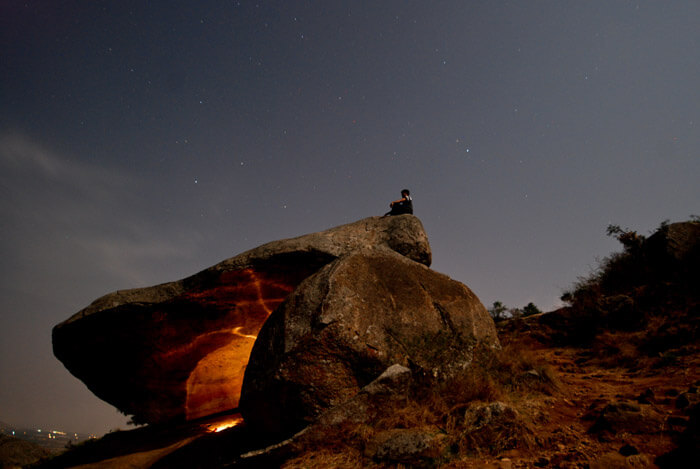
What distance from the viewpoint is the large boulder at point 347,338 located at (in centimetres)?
433

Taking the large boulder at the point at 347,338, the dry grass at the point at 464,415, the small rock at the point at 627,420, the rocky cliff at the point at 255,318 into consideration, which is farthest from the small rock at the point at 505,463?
the rocky cliff at the point at 255,318

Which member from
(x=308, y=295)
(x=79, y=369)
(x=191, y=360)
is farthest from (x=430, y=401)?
(x=79, y=369)

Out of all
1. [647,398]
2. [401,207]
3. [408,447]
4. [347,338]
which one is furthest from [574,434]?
[401,207]

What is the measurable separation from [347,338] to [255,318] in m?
5.07

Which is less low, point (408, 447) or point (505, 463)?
point (408, 447)

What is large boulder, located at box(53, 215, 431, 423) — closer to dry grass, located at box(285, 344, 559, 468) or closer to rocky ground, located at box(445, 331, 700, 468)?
dry grass, located at box(285, 344, 559, 468)

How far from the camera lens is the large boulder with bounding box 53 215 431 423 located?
7141 millimetres

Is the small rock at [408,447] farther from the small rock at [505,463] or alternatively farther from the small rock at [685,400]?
the small rock at [685,400]

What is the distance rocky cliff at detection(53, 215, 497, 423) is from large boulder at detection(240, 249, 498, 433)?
2cm

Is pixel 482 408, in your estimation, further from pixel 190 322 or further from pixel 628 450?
pixel 190 322

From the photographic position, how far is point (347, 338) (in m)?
4.54

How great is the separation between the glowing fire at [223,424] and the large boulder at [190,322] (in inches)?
64.5

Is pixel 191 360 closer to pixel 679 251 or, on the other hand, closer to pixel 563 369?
pixel 563 369

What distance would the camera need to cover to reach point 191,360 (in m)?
9.12
